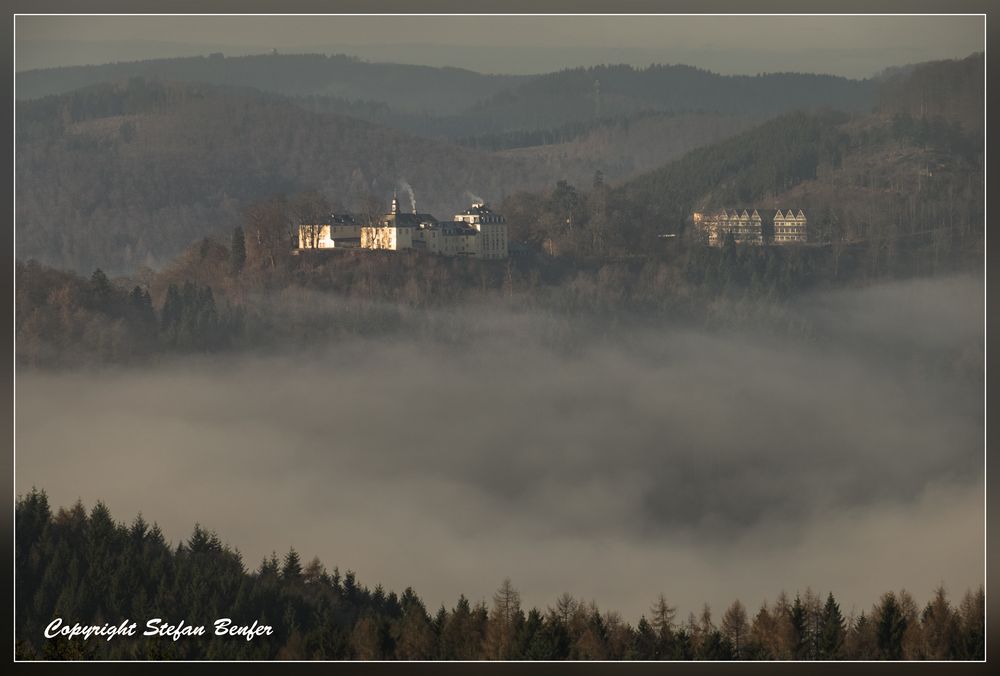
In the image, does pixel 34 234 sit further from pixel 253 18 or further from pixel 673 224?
pixel 673 224

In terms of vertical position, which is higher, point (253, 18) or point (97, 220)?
point (253, 18)

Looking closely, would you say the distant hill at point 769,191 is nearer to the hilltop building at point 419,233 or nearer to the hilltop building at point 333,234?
the hilltop building at point 419,233

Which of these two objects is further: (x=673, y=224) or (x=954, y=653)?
(x=673, y=224)

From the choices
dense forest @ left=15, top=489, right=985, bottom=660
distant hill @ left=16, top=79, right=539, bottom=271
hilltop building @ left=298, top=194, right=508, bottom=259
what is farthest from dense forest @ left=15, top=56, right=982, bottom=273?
dense forest @ left=15, top=489, right=985, bottom=660

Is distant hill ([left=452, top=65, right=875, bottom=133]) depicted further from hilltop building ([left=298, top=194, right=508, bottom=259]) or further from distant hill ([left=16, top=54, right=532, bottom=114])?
hilltop building ([left=298, top=194, right=508, bottom=259])

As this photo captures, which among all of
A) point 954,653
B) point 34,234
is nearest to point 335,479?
point 34,234

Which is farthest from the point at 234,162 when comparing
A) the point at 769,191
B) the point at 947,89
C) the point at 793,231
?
the point at 947,89

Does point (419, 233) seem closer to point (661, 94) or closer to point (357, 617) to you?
point (661, 94)
